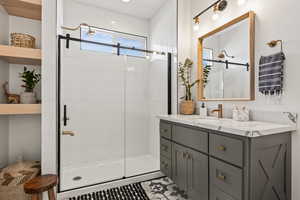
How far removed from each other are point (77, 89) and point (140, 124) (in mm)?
1273

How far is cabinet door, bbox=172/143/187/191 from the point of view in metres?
1.71

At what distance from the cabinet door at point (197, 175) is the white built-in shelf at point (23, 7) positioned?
2.20 meters

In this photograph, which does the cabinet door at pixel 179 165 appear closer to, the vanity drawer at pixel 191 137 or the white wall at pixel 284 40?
the vanity drawer at pixel 191 137

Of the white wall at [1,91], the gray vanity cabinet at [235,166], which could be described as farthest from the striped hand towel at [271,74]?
the white wall at [1,91]

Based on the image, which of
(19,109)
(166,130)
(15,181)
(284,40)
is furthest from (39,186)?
(284,40)

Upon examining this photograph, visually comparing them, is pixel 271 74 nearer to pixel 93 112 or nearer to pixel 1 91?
pixel 93 112

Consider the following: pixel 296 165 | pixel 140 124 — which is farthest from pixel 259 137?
pixel 140 124

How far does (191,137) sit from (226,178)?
46 centimetres

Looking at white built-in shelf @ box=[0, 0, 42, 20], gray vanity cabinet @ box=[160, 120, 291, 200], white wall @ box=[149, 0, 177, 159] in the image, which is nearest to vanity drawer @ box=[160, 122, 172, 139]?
gray vanity cabinet @ box=[160, 120, 291, 200]

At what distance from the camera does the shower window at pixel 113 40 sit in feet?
9.16

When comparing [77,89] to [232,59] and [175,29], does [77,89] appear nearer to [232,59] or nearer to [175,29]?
[175,29]

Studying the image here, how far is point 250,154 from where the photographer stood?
108cm

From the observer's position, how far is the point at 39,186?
1.36 metres

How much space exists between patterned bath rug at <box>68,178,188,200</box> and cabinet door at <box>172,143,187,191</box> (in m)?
0.21
